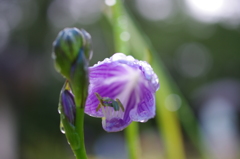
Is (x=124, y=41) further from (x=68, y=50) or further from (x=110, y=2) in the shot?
(x=68, y=50)

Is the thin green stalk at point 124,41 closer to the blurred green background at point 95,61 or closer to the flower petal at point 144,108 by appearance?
the flower petal at point 144,108

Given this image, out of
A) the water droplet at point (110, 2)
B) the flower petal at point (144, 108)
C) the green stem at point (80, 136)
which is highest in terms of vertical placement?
the water droplet at point (110, 2)

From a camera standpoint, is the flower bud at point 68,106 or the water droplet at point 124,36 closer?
the flower bud at point 68,106

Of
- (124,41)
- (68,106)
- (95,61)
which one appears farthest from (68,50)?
(95,61)

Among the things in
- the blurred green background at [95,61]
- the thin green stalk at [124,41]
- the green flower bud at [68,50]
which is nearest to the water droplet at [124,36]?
the thin green stalk at [124,41]

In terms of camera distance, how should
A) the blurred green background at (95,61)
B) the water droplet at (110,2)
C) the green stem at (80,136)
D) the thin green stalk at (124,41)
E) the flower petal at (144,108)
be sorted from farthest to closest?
the blurred green background at (95,61)
the water droplet at (110,2)
the thin green stalk at (124,41)
the flower petal at (144,108)
the green stem at (80,136)

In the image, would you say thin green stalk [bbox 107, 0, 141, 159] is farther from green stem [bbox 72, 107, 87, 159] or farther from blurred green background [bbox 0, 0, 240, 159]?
blurred green background [bbox 0, 0, 240, 159]

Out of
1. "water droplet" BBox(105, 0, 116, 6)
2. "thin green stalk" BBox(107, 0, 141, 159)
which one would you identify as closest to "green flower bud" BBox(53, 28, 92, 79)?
"thin green stalk" BBox(107, 0, 141, 159)
